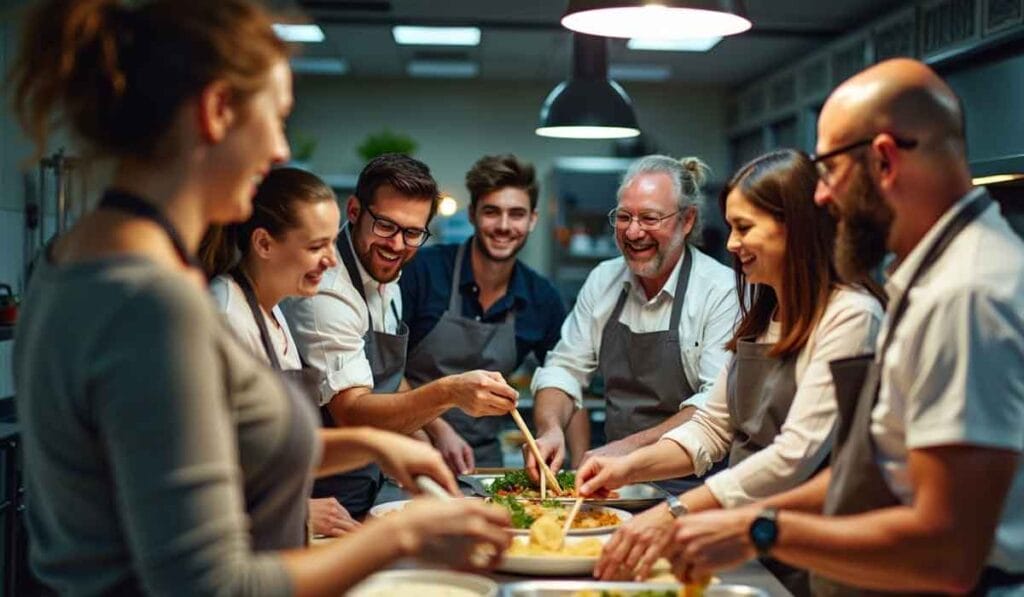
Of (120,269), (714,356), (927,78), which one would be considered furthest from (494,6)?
(120,269)

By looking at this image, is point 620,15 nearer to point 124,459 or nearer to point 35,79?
point 35,79

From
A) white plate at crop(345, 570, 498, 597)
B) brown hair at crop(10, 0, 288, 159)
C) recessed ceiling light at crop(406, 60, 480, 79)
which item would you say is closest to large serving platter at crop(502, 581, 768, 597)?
white plate at crop(345, 570, 498, 597)

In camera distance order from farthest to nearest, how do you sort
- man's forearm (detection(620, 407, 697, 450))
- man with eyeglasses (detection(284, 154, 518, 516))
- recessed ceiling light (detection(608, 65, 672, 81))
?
recessed ceiling light (detection(608, 65, 672, 81)) < man's forearm (detection(620, 407, 697, 450)) < man with eyeglasses (detection(284, 154, 518, 516))

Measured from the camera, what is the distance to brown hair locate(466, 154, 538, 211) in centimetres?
407

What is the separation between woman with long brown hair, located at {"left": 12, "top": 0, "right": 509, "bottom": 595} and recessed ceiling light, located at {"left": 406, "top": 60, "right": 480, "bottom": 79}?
7257 millimetres

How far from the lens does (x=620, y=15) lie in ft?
8.52

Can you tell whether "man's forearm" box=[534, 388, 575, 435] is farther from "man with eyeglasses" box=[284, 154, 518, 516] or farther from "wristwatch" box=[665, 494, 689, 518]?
"wristwatch" box=[665, 494, 689, 518]

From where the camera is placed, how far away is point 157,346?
45.8 inches

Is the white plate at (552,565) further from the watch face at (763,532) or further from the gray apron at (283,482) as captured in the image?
the gray apron at (283,482)

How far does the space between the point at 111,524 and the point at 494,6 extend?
17.8 ft

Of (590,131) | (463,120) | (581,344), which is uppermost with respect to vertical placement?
(463,120)

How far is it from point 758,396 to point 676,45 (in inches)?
210

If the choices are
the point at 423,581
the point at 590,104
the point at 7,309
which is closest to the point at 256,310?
the point at 423,581

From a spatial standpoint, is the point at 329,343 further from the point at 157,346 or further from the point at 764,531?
the point at 157,346
